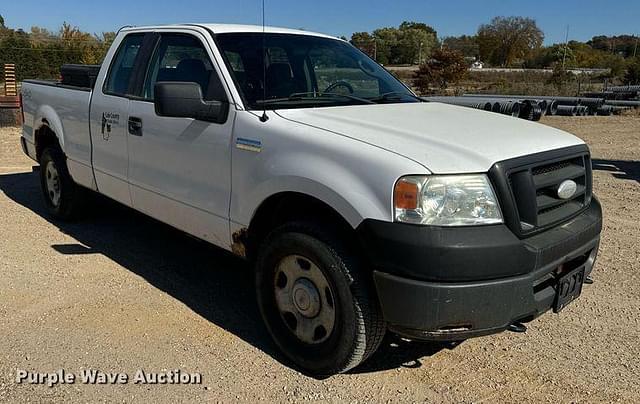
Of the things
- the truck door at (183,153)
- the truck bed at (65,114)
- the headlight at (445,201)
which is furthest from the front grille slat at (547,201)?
the truck bed at (65,114)

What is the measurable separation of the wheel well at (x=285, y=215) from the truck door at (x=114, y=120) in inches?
62.7

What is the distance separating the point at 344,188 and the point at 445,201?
0.49m

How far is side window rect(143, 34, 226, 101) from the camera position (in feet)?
12.5

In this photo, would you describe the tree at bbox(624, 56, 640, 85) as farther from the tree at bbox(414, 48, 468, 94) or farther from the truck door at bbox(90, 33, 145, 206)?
the truck door at bbox(90, 33, 145, 206)

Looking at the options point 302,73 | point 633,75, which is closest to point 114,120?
point 302,73

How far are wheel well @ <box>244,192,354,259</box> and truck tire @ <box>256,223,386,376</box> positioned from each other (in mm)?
82

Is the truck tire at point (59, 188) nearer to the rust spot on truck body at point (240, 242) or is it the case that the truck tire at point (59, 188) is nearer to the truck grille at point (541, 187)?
the rust spot on truck body at point (240, 242)

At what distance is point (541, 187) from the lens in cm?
296

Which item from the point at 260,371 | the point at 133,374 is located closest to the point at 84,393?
the point at 133,374

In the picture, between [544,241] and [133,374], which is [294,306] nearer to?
[133,374]

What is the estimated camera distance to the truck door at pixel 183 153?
3.68 metres

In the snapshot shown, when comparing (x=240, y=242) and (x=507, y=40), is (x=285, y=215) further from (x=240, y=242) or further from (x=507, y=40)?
(x=507, y=40)

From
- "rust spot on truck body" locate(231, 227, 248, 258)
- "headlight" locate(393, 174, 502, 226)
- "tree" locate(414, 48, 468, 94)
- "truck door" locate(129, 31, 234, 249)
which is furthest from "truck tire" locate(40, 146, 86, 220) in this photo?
"tree" locate(414, 48, 468, 94)

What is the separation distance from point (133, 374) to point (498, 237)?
6.92ft
